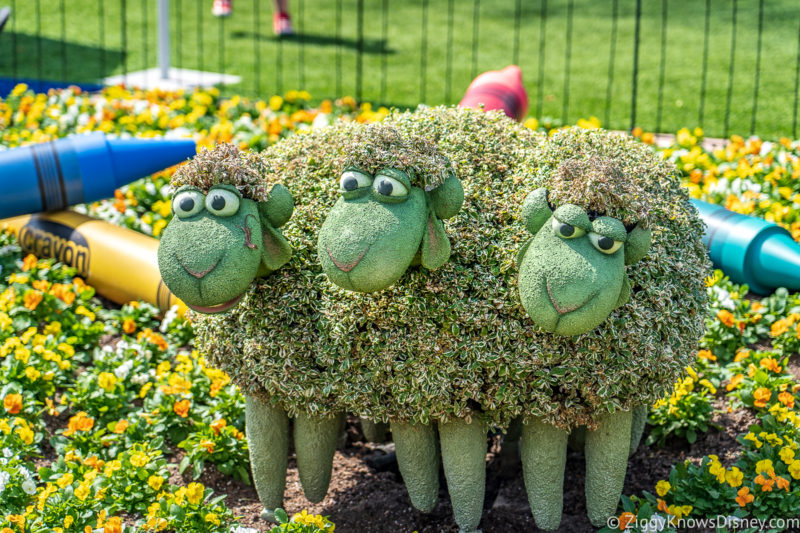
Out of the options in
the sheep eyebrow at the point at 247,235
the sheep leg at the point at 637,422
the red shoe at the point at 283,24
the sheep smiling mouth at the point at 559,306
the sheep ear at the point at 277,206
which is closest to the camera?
A: the sheep smiling mouth at the point at 559,306

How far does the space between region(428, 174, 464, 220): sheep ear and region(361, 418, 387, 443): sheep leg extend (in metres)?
1.13

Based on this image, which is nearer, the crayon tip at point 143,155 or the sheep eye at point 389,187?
the sheep eye at point 389,187

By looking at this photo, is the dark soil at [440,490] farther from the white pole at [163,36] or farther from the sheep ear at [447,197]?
the white pole at [163,36]

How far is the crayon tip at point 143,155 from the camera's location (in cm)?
453

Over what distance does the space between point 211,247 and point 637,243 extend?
3.67 ft

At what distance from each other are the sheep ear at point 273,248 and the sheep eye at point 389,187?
15.0 inches

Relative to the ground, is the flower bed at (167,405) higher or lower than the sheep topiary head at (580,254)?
lower

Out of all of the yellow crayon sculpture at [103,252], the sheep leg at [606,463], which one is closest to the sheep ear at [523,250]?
the sheep leg at [606,463]

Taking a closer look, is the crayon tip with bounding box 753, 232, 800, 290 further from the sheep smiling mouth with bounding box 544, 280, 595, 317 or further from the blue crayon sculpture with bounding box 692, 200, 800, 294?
the sheep smiling mouth with bounding box 544, 280, 595, 317

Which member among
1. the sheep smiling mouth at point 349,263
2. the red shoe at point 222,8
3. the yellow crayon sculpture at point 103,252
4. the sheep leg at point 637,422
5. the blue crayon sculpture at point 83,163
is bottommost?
the sheep leg at point 637,422

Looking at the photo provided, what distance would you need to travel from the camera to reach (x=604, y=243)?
2.41 metres

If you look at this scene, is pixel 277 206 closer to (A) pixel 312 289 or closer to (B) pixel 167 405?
(A) pixel 312 289

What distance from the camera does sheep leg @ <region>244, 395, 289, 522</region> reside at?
9.86 ft

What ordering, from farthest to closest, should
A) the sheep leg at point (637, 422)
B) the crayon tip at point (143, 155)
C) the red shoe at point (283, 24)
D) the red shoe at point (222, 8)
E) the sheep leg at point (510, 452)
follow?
1. the red shoe at point (222, 8)
2. the red shoe at point (283, 24)
3. the crayon tip at point (143, 155)
4. the sheep leg at point (510, 452)
5. the sheep leg at point (637, 422)
